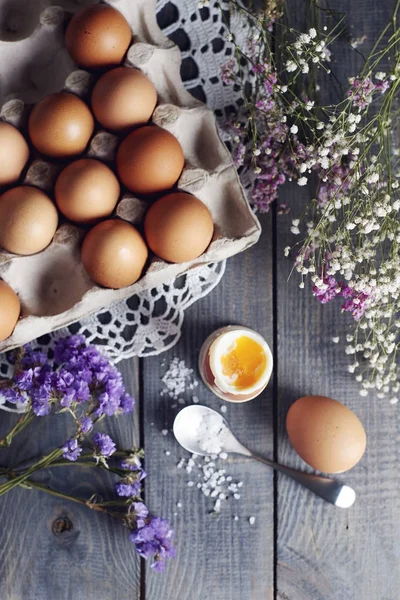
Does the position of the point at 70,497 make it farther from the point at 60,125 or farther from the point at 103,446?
the point at 60,125

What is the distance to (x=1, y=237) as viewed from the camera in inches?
35.6

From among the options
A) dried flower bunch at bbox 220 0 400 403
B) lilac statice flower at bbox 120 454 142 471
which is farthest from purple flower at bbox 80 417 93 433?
dried flower bunch at bbox 220 0 400 403

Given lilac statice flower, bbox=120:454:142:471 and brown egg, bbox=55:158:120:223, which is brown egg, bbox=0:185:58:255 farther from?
lilac statice flower, bbox=120:454:142:471

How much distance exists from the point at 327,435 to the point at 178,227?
0.40 m

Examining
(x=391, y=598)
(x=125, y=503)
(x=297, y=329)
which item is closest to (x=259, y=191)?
(x=297, y=329)

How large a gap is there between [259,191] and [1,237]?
15.8 inches

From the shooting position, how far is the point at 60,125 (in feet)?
2.96

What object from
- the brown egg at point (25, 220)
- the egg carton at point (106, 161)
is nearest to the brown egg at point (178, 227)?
the egg carton at point (106, 161)

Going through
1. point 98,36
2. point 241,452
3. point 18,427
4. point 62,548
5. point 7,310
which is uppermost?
point 98,36

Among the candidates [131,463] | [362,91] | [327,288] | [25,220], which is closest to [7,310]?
[25,220]

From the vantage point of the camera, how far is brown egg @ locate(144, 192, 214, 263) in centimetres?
89

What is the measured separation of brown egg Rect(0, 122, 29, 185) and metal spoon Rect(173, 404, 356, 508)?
450mm

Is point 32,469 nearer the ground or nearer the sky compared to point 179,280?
nearer the ground

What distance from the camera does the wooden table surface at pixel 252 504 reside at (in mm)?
1119
